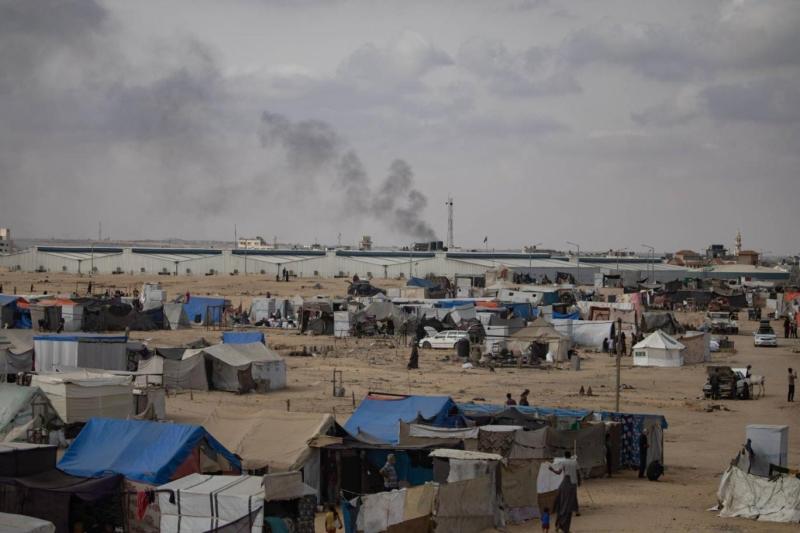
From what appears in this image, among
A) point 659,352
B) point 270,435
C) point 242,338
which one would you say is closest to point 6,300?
point 242,338

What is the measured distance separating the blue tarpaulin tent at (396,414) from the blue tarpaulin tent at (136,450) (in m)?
3.97

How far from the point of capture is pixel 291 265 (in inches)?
3792

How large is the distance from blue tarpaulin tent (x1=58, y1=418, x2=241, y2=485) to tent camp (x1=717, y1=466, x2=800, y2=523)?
309 inches

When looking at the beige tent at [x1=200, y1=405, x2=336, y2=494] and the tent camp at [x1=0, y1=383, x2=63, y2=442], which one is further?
the tent camp at [x1=0, y1=383, x2=63, y2=442]

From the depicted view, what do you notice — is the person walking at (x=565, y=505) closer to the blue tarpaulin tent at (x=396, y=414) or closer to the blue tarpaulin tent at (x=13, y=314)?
the blue tarpaulin tent at (x=396, y=414)

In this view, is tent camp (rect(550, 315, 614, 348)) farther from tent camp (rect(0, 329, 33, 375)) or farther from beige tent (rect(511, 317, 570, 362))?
tent camp (rect(0, 329, 33, 375))

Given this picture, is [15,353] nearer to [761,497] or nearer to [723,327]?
[761,497]

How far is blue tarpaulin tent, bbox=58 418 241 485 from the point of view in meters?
15.6

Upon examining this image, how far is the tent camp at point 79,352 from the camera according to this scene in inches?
1129

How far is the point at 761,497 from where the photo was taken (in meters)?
16.9

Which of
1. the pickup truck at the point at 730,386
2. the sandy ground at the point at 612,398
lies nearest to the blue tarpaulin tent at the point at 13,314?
the sandy ground at the point at 612,398

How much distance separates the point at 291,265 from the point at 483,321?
162 ft

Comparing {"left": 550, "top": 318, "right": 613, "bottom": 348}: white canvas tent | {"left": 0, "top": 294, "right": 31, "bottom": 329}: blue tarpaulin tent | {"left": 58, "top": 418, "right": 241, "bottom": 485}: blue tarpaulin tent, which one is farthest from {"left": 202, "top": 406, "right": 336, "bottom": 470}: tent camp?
{"left": 550, "top": 318, "right": 613, "bottom": 348}: white canvas tent

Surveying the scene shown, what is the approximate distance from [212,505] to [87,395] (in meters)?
8.76
